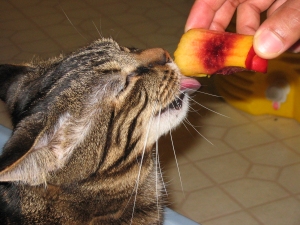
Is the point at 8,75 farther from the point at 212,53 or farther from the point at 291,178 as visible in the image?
the point at 291,178

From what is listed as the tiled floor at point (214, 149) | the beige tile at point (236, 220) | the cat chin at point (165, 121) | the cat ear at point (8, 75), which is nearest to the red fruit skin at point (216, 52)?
the cat chin at point (165, 121)

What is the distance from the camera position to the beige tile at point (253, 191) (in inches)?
73.4

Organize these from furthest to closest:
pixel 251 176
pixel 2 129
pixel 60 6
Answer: pixel 60 6 < pixel 251 176 < pixel 2 129

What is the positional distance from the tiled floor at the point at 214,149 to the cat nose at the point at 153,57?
0.29 meters

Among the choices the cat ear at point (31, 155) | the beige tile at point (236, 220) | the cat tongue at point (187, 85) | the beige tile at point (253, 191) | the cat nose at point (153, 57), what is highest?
the cat nose at point (153, 57)

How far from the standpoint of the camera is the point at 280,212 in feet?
5.94

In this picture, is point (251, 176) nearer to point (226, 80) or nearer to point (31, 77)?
point (226, 80)

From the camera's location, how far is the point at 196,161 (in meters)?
2.05

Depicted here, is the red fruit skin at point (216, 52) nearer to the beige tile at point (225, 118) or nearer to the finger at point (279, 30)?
the finger at point (279, 30)

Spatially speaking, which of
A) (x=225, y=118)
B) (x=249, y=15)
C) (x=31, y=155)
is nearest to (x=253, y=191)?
(x=225, y=118)

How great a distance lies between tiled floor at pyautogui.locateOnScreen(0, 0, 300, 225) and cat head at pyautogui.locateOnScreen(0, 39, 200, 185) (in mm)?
305

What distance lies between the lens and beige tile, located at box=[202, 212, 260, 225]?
1.78 metres

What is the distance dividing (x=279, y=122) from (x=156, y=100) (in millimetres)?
1247

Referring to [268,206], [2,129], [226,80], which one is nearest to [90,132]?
[2,129]
